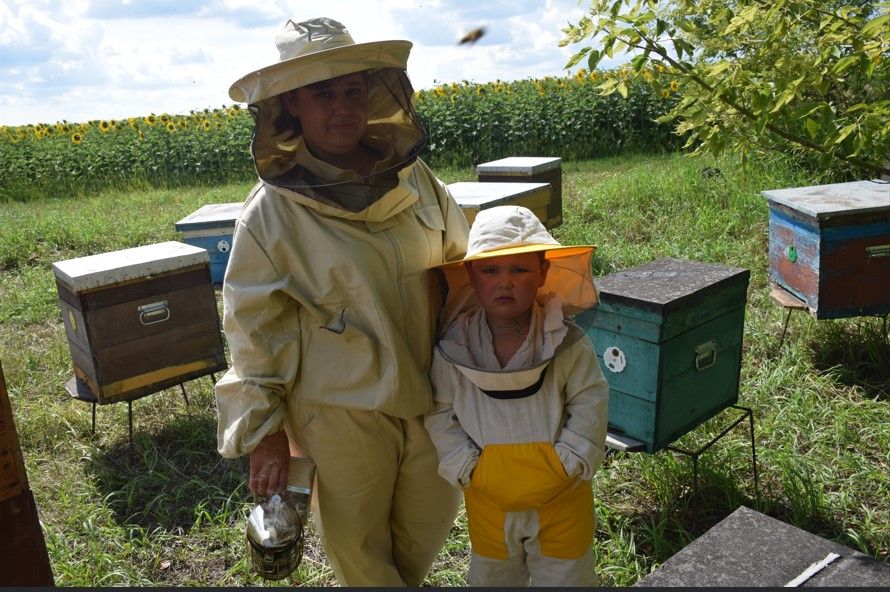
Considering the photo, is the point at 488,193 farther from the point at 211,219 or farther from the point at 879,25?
the point at 879,25

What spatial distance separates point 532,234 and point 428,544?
3.15 feet

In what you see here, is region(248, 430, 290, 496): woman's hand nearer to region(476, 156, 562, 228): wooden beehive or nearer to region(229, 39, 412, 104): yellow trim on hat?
region(229, 39, 412, 104): yellow trim on hat

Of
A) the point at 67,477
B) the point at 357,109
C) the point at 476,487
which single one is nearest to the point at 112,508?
the point at 67,477

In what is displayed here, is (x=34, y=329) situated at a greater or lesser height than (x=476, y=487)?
lesser

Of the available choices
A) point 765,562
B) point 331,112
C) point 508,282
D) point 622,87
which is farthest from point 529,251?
point 622,87

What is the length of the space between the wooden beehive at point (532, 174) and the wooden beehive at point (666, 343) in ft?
9.32

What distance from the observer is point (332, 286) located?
1.85 m

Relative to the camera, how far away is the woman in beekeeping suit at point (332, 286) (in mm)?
1828

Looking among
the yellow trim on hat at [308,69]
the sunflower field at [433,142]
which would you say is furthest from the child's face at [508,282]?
the sunflower field at [433,142]

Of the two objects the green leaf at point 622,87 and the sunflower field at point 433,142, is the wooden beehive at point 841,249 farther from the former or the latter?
the sunflower field at point 433,142

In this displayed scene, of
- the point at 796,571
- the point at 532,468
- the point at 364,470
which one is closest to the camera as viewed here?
the point at 796,571

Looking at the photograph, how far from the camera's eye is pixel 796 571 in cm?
168

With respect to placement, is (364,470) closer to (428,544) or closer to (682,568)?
(428,544)

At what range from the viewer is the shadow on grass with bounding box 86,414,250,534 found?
326 centimetres
